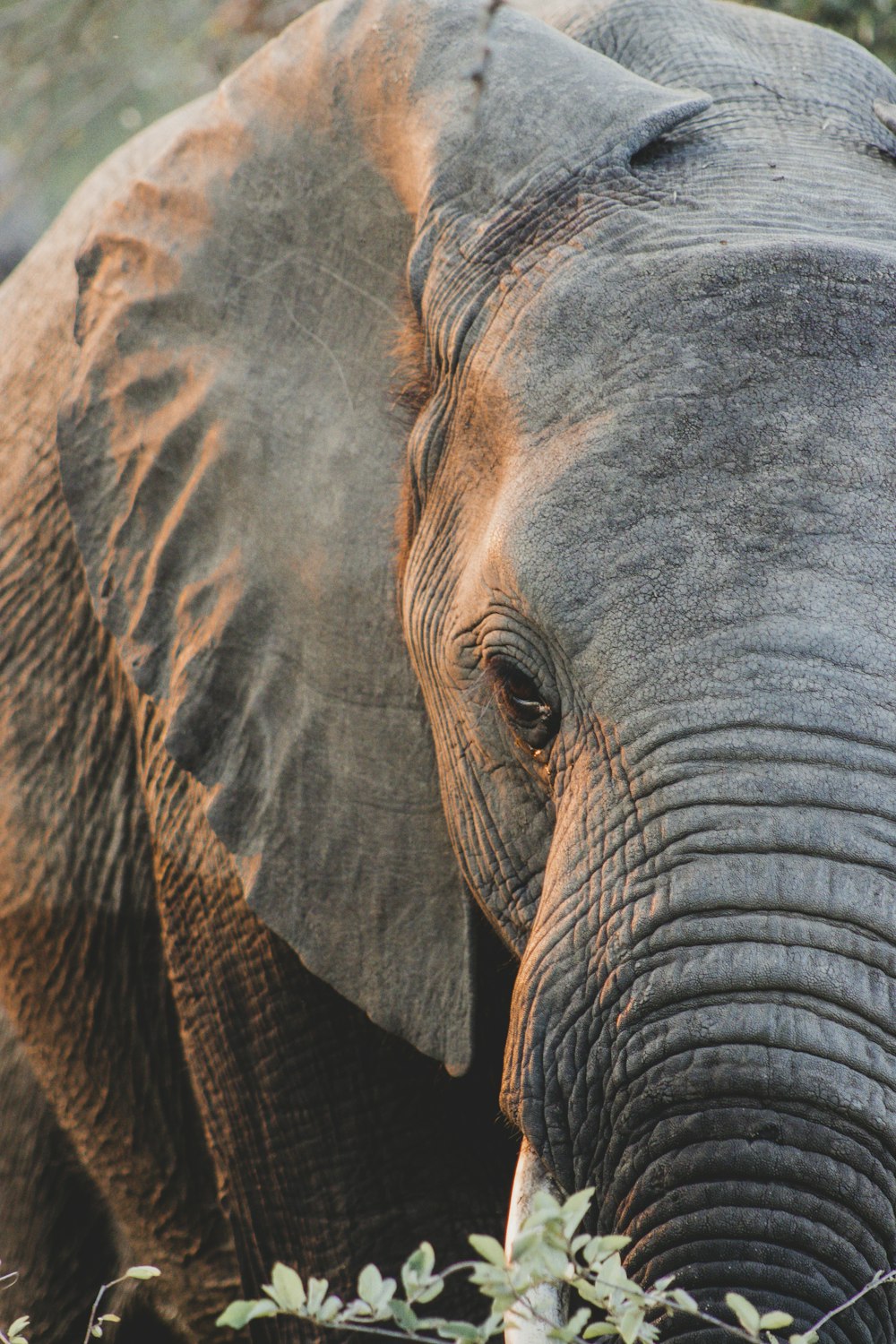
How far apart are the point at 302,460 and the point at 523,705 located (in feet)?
2.04

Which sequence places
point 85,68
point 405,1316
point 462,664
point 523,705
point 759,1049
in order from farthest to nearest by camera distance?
point 85,68 < point 462,664 < point 523,705 < point 759,1049 < point 405,1316

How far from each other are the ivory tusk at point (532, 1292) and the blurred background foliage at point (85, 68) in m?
4.09

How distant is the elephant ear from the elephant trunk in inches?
23.5

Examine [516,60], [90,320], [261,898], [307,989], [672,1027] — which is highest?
[516,60]

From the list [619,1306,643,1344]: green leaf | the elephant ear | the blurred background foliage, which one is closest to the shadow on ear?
the elephant ear

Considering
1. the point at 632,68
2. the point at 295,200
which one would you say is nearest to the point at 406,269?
the point at 295,200

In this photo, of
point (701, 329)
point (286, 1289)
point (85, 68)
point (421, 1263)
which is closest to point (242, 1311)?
point (286, 1289)

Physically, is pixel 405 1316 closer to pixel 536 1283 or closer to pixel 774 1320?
pixel 536 1283

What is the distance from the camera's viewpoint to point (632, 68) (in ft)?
8.39

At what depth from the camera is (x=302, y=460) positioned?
2.60 metres

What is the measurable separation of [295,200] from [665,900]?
1.27 m

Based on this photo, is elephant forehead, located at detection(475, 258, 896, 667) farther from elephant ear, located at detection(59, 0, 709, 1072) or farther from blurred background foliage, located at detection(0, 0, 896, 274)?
blurred background foliage, located at detection(0, 0, 896, 274)

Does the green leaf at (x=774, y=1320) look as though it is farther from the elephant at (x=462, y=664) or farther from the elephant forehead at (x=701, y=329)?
the elephant forehead at (x=701, y=329)

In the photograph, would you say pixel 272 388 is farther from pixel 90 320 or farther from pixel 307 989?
pixel 307 989
